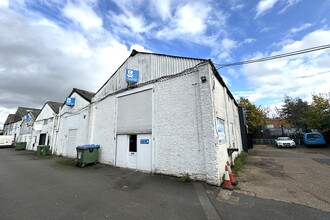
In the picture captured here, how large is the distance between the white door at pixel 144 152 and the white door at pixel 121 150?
3.65 feet

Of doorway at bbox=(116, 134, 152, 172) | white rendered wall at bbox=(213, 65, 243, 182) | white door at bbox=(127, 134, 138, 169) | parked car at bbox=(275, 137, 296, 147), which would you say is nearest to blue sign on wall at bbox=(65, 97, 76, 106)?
doorway at bbox=(116, 134, 152, 172)

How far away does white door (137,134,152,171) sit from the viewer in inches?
302

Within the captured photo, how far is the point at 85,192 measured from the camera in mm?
5090

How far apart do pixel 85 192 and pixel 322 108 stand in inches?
1008

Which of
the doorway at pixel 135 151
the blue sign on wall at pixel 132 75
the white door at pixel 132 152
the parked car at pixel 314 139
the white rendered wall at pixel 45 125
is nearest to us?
the doorway at pixel 135 151

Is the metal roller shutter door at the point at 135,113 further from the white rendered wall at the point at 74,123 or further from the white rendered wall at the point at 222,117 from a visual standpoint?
the white rendered wall at the point at 74,123

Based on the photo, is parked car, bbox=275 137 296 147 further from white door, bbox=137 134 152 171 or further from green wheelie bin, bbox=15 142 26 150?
green wheelie bin, bbox=15 142 26 150

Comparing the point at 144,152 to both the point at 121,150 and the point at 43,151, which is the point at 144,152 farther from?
the point at 43,151

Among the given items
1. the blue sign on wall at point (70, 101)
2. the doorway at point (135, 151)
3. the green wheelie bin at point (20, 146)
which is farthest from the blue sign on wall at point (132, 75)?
the green wheelie bin at point (20, 146)

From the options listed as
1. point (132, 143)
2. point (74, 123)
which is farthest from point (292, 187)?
point (74, 123)

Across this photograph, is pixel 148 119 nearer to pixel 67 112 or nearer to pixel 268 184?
pixel 268 184

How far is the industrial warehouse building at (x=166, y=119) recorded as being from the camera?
618cm

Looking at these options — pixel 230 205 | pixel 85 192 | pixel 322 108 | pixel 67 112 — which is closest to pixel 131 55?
pixel 85 192

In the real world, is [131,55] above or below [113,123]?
above
